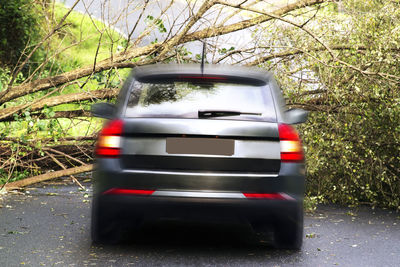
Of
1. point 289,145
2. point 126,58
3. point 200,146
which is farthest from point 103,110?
point 126,58

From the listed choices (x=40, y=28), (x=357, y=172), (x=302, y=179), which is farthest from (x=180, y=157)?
(x=40, y=28)

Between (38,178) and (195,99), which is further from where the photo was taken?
(38,178)

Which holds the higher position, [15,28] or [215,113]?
[15,28]

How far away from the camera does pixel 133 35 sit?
9.55 m

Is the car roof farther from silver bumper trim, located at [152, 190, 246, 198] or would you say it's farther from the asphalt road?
the asphalt road

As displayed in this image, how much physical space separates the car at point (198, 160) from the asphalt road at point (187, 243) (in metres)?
0.43

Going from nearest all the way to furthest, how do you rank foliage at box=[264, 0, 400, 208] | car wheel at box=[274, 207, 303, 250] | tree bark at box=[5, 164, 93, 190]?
car wheel at box=[274, 207, 303, 250] → foliage at box=[264, 0, 400, 208] → tree bark at box=[5, 164, 93, 190]

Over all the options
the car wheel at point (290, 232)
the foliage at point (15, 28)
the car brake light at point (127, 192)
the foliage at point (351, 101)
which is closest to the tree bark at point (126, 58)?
the foliage at point (351, 101)

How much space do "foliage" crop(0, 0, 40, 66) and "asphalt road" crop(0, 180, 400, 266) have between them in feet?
26.6

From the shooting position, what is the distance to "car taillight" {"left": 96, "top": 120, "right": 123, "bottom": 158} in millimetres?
5043

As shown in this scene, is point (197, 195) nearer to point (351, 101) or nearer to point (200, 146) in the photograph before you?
point (200, 146)

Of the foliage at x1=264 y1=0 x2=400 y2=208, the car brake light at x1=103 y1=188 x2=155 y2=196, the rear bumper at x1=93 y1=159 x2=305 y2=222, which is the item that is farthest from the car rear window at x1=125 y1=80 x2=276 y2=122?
the foliage at x1=264 y1=0 x2=400 y2=208

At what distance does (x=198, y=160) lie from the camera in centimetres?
498

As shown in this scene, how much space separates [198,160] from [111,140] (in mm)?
738
